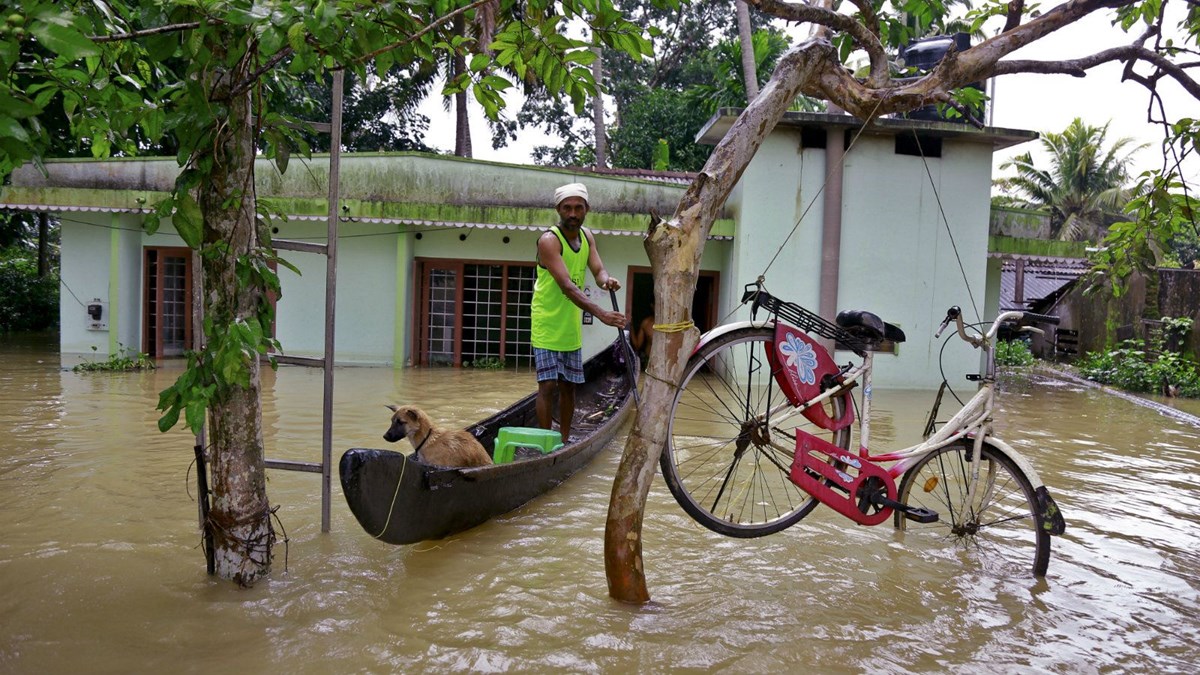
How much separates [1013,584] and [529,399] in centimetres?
380

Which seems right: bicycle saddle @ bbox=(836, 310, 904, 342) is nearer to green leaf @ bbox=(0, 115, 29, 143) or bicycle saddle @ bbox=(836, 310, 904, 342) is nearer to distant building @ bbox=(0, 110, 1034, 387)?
green leaf @ bbox=(0, 115, 29, 143)

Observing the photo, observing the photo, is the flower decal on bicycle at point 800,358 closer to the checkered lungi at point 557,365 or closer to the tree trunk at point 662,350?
the tree trunk at point 662,350

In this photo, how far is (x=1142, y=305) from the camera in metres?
16.1

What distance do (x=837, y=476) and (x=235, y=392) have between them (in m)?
2.77

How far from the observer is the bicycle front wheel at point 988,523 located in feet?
14.3

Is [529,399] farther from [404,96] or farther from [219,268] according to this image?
[404,96]

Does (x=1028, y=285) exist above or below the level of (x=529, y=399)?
above

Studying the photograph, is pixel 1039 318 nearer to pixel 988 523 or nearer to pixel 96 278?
pixel 988 523

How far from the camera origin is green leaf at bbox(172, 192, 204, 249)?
3.18m

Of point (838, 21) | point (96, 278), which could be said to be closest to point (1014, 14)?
point (838, 21)

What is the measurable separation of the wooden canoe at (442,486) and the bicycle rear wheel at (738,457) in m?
0.86

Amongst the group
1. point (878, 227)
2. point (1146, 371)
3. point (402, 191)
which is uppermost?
point (402, 191)

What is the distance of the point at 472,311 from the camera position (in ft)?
47.0

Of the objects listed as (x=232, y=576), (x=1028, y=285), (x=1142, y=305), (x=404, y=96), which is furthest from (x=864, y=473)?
(x=1028, y=285)
